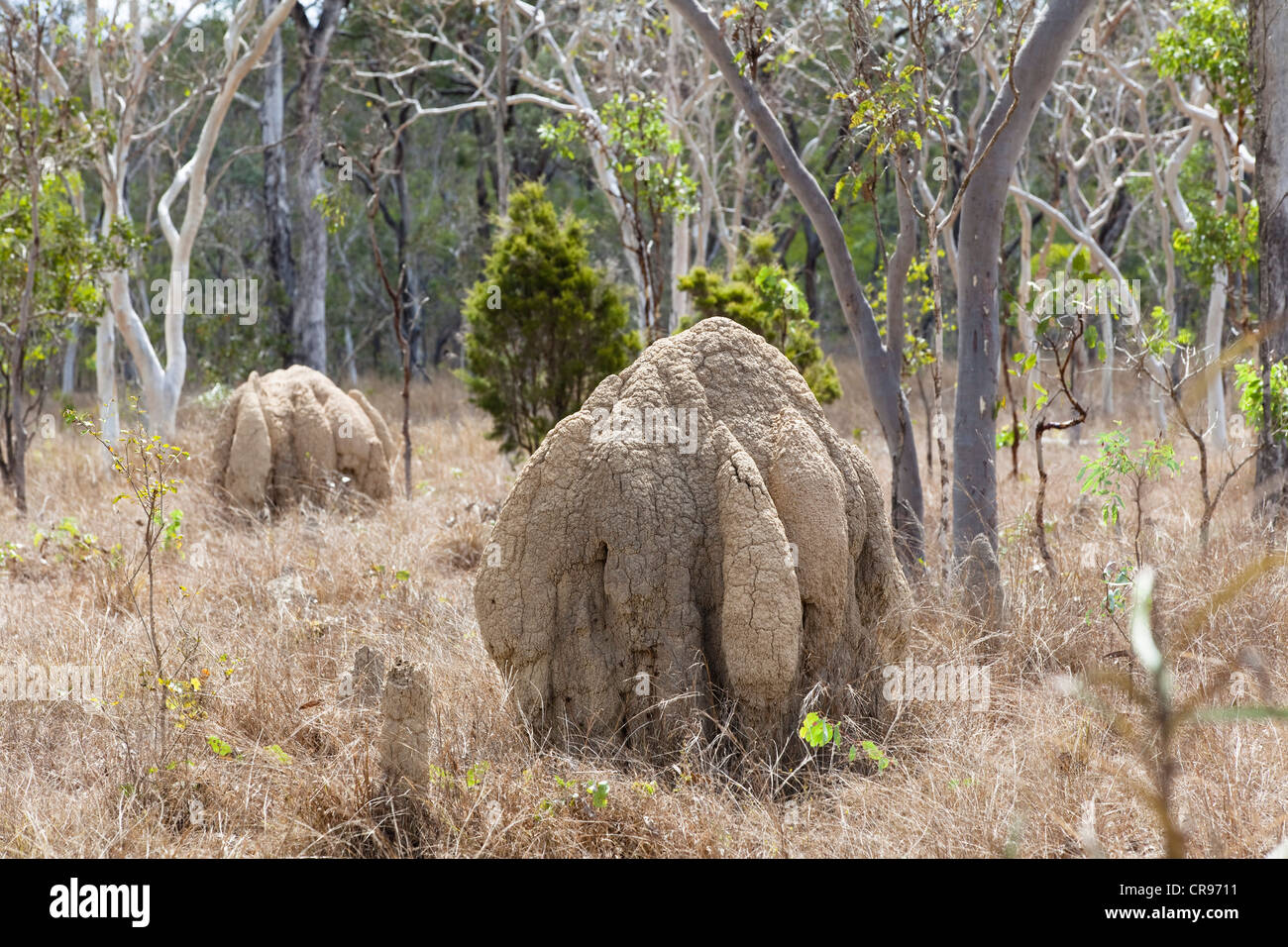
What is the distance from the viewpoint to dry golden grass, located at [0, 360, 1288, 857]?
3240 mm

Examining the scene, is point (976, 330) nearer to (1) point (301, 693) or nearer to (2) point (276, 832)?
(1) point (301, 693)

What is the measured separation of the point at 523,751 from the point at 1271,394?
15.3 ft

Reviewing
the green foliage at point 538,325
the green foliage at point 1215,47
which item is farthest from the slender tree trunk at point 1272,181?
A: the green foliage at point 538,325

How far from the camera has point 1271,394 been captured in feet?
19.9

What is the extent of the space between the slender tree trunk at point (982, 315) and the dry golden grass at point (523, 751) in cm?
46

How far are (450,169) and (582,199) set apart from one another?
4.87 metres

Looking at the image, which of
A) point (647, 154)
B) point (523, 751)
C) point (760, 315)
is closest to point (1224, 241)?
point (760, 315)

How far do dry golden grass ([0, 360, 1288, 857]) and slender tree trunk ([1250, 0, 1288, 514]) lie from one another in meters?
0.55

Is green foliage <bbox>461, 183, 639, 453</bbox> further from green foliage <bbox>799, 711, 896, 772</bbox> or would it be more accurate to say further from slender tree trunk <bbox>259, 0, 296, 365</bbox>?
slender tree trunk <bbox>259, 0, 296, 365</bbox>

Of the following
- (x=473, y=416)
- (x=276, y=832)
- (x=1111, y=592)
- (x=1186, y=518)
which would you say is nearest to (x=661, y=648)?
(x=276, y=832)

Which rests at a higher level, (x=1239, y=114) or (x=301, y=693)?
(x=1239, y=114)

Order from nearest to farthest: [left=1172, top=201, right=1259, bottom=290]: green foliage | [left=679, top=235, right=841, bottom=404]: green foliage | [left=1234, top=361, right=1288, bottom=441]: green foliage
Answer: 1. [left=1234, top=361, right=1288, bottom=441]: green foliage
2. [left=1172, top=201, right=1259, bottom=290]: green foliage
3. [left=679, top=235, right=841, bottom=404]: green foliage

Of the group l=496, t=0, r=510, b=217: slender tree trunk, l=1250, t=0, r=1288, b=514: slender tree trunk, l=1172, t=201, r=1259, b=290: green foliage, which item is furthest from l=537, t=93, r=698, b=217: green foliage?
l=1250, t=0, r=1288, b=514: slender tree trunk

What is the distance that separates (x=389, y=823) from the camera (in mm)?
3311
